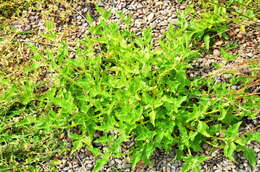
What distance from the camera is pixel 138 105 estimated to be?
243cm

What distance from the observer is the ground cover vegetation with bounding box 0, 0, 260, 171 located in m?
2.35

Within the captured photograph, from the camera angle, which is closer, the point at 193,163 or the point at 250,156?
the point at 193,163

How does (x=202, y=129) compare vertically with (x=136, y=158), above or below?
above

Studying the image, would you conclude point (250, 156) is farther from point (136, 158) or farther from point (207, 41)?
point (207, 41)

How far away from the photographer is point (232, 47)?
117 inches

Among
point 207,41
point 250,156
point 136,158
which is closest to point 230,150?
point 250,156

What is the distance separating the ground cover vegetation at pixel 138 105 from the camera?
2.35 metres

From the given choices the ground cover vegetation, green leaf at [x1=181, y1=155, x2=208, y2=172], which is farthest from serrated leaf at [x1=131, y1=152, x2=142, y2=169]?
green leaf at [x1=181, y1=155, x2=208, y2=172]

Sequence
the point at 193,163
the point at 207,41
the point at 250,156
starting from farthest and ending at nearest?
the point at 207,41, the point at 250,156, the point at 193,163

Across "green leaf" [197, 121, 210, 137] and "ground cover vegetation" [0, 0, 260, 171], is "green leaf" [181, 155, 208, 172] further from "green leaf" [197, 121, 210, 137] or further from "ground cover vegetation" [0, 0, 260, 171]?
"green leaf" [197, 121, 210, 137]

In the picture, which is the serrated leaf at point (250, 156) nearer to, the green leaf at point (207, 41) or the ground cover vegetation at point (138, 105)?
the ground cover vegetation at point (138, 105)

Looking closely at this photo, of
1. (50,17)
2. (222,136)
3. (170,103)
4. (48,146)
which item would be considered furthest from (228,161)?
(50,17)

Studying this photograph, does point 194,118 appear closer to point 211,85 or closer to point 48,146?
point 211,85

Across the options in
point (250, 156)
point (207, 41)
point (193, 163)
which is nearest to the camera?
point (193, 163)
